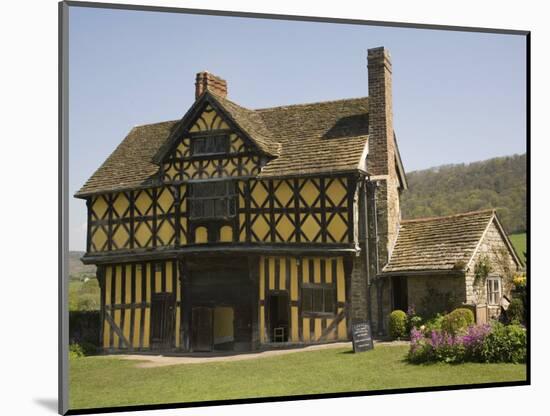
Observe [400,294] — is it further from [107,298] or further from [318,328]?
[107,298]

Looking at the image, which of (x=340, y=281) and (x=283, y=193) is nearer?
(x=340, y=281)

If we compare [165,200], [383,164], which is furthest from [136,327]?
[383,164]

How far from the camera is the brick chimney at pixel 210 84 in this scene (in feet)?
47.0

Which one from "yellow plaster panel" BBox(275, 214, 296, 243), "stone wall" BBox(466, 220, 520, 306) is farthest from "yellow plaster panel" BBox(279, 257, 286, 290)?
"stone wall" BBox(466, 220, 520, 306)

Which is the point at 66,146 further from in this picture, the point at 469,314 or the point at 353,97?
the point at 469,314

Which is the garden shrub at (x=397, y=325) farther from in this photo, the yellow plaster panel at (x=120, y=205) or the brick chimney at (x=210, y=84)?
the yellow plaster panel at (x=120, y=205)

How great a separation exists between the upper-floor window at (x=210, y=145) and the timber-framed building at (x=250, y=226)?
0.02m

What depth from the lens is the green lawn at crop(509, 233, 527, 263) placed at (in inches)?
608

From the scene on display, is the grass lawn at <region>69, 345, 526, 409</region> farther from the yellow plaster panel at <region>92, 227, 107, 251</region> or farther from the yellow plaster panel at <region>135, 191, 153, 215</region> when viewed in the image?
the yellow plaster panel at <region>135, 191, 153, 215</region>

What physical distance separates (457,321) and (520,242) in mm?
2052

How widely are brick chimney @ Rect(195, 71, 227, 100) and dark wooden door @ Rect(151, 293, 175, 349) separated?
403 cm

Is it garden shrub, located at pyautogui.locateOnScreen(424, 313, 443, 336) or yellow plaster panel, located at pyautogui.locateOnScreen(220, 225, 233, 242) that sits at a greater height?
yellow plaster panel, located at pyautogui.locateOnScreen(220, 225, 233, 242)

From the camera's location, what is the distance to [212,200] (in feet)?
50.9

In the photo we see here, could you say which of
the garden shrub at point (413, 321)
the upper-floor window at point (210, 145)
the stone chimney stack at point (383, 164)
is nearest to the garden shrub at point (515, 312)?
the garden shrub at point (413, 321)
